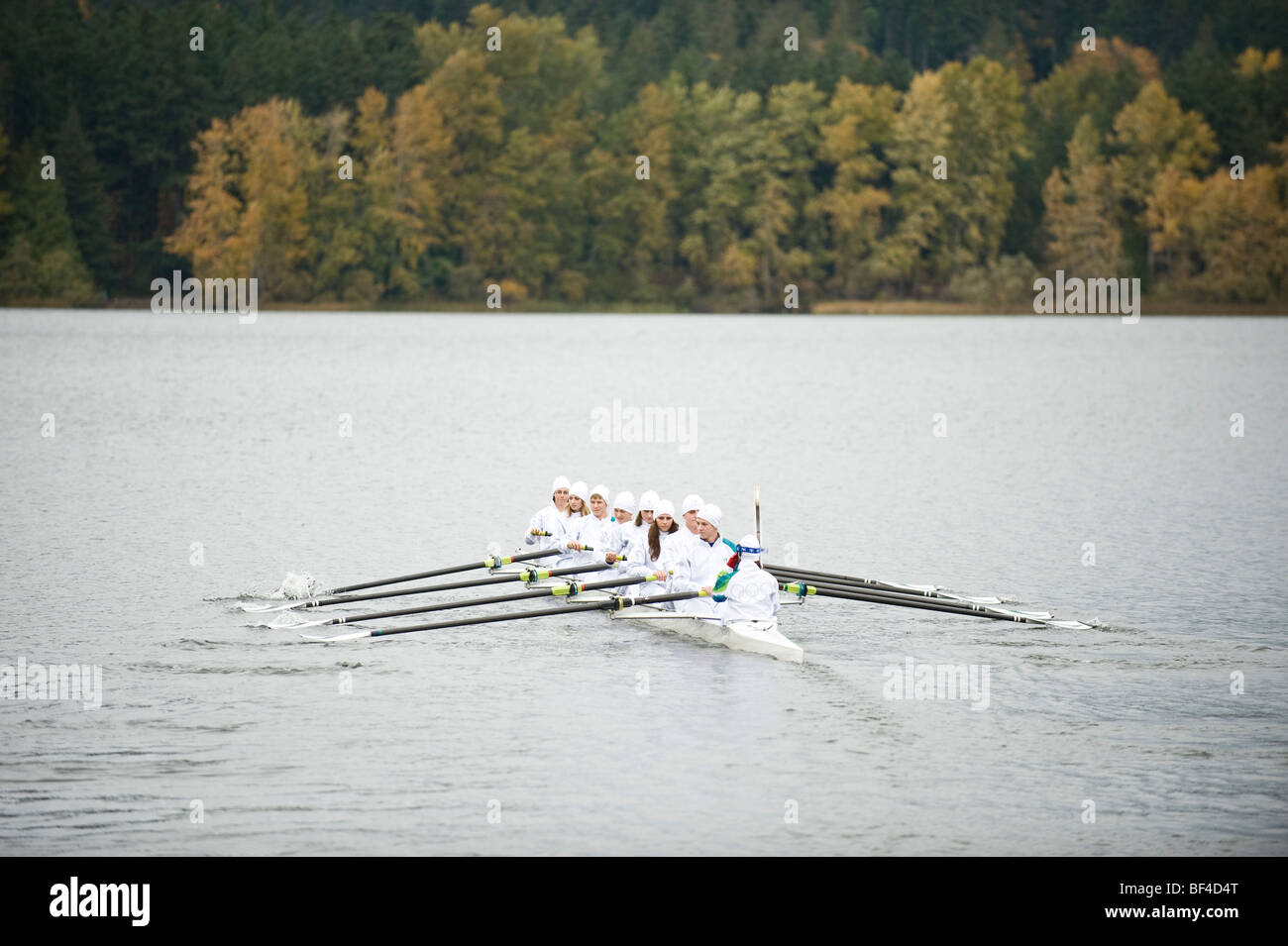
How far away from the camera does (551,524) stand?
2220 centimetres

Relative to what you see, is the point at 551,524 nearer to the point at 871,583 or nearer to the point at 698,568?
the point at 698,568

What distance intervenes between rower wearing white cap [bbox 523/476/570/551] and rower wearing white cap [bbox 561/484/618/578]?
0.33 metres

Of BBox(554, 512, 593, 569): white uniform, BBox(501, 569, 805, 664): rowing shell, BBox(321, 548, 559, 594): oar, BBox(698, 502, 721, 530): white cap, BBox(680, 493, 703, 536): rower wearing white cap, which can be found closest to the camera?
BBox(501, 569, 805, 664): rowing shell

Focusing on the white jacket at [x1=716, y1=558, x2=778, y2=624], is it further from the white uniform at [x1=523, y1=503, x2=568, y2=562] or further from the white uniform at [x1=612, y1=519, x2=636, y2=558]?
the white uniform at [x1=523, y1=503, x2=568, y2=562]

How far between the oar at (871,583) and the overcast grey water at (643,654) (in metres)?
0.39

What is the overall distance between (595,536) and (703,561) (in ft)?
11.5

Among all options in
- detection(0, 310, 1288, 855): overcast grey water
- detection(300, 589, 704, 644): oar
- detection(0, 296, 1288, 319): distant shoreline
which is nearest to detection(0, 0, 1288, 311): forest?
detection(0, 296, 1288, 319): distant shoreline

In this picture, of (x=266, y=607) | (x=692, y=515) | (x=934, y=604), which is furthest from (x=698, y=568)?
(x=266, y=607)

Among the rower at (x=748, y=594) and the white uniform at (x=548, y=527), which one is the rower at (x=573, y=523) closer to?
the white uniform at (x=548, y=527)

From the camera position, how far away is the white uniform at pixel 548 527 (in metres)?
22.1

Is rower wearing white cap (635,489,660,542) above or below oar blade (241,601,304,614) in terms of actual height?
above

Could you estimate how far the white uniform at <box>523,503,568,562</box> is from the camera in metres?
22.1

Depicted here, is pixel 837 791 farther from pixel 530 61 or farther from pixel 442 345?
pixel 530 61

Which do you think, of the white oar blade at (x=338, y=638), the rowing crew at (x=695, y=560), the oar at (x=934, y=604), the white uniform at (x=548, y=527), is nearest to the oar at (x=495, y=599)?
the white oar blade at (x=338, y=638)
